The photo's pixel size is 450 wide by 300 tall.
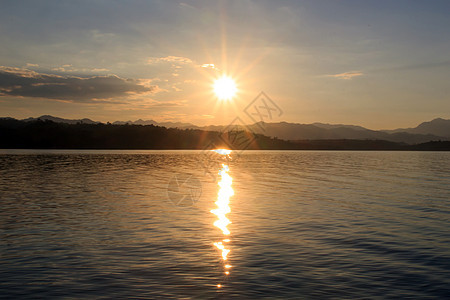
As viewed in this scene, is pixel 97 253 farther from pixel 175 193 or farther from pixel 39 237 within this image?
pixel 175 193

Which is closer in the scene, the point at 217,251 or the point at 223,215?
the point at 217,251

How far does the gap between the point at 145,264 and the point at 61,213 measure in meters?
16.3

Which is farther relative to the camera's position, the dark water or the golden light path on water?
the golden light path on water

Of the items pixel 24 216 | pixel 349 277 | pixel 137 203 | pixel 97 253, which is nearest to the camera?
pixel 349 277

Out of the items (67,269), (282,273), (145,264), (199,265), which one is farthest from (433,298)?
(67,269)

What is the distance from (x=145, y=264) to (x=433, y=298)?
11819 millimetres

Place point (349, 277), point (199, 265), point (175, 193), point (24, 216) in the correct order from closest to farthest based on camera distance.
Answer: point (349, 277) < point (199, 265) < point (24, 216) < point (175, 193)

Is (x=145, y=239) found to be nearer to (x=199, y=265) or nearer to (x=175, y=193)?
A: (x=199, y=265)

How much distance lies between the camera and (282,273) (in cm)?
1673

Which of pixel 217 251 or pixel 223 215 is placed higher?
pixel 217 251

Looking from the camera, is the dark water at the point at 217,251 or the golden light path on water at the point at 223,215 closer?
the dark water at the point at 217,251

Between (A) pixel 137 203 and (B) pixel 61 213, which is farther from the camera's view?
(A) pixel 137 203

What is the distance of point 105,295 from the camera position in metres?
14.0

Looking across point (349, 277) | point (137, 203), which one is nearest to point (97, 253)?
point (349, 277)
